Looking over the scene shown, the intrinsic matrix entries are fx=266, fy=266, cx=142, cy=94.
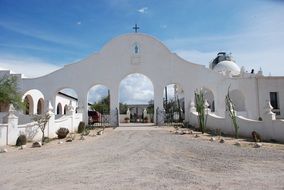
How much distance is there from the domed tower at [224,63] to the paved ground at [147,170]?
28.2 metres

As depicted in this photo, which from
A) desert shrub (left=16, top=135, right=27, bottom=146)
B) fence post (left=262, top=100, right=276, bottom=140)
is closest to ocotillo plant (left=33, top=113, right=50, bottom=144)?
desert shrub (left=16, top=135, right=27, bottom=146)

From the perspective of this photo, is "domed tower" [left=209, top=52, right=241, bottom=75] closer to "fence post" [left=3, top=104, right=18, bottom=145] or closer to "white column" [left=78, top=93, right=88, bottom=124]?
"white column" [left=78, top=93, right=88, bottom=124]

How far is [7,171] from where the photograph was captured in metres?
7.88

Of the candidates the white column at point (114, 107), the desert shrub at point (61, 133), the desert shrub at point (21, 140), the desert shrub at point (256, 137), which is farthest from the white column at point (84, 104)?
the desert shrub at point (256, 137)

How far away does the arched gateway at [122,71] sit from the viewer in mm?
26547

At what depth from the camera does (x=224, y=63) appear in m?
38.8

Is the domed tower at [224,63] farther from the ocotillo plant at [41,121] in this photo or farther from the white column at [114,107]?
the ocotillo plant at [41,121]

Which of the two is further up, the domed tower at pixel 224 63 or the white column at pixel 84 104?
the domed tower at pixel 224 63

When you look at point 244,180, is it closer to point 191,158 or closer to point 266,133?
point 191,158

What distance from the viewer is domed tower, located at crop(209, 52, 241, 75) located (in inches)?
1475

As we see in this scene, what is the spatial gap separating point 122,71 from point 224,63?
18693mm

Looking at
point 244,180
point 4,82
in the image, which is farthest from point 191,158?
point 4,82

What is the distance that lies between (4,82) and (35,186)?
18.8m

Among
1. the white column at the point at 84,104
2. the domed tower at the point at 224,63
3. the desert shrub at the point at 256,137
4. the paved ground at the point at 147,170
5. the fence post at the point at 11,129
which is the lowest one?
the paved ground at the point at 147,170
